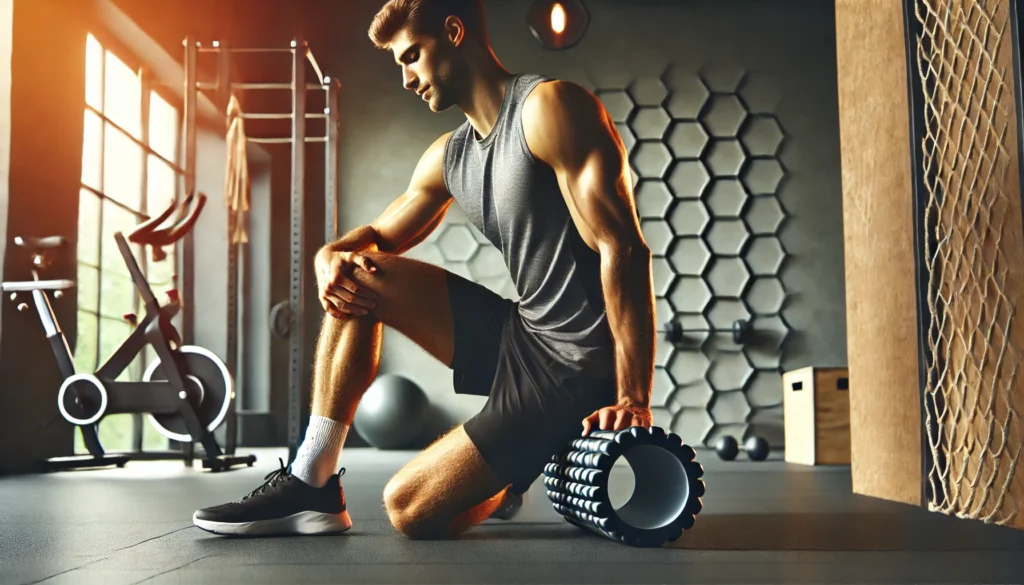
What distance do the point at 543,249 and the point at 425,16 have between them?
51 cm

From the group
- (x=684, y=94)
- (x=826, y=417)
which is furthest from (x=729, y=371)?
(x=684, y=94)

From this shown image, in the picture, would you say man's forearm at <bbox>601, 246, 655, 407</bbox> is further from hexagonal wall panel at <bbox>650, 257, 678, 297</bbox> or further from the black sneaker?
hexagonal wall panel at <bbox>650, 257, 678, 297</bbox>

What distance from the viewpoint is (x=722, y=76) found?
21.7ft

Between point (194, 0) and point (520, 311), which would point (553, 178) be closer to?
point (520, 311)

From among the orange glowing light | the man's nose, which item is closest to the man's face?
the man's nose

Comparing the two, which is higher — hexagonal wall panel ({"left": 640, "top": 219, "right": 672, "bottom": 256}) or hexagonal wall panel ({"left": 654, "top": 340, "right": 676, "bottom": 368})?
hexagonal wall panel ({"left": 640, "top": 219, "right": 672, "bottom": 256})

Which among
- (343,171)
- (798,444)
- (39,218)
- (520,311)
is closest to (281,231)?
(343,171)

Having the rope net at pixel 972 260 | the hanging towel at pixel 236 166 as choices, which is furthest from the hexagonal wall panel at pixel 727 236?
the rope net at pixel 972 260

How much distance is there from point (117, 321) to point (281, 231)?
5.13 feet

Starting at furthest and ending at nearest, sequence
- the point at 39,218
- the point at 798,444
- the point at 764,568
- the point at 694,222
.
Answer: the point at 694,222 → the point at 798,444 → the point at 39,218 → the point at 764,568

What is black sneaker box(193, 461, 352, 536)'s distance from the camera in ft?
6.03

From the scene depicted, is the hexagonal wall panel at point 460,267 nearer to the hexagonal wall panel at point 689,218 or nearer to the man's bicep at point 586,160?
the hexagonal wall panel at point 689,218

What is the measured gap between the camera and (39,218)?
4363 millimetres

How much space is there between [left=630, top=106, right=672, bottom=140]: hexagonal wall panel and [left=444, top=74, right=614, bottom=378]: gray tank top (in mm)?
4711
